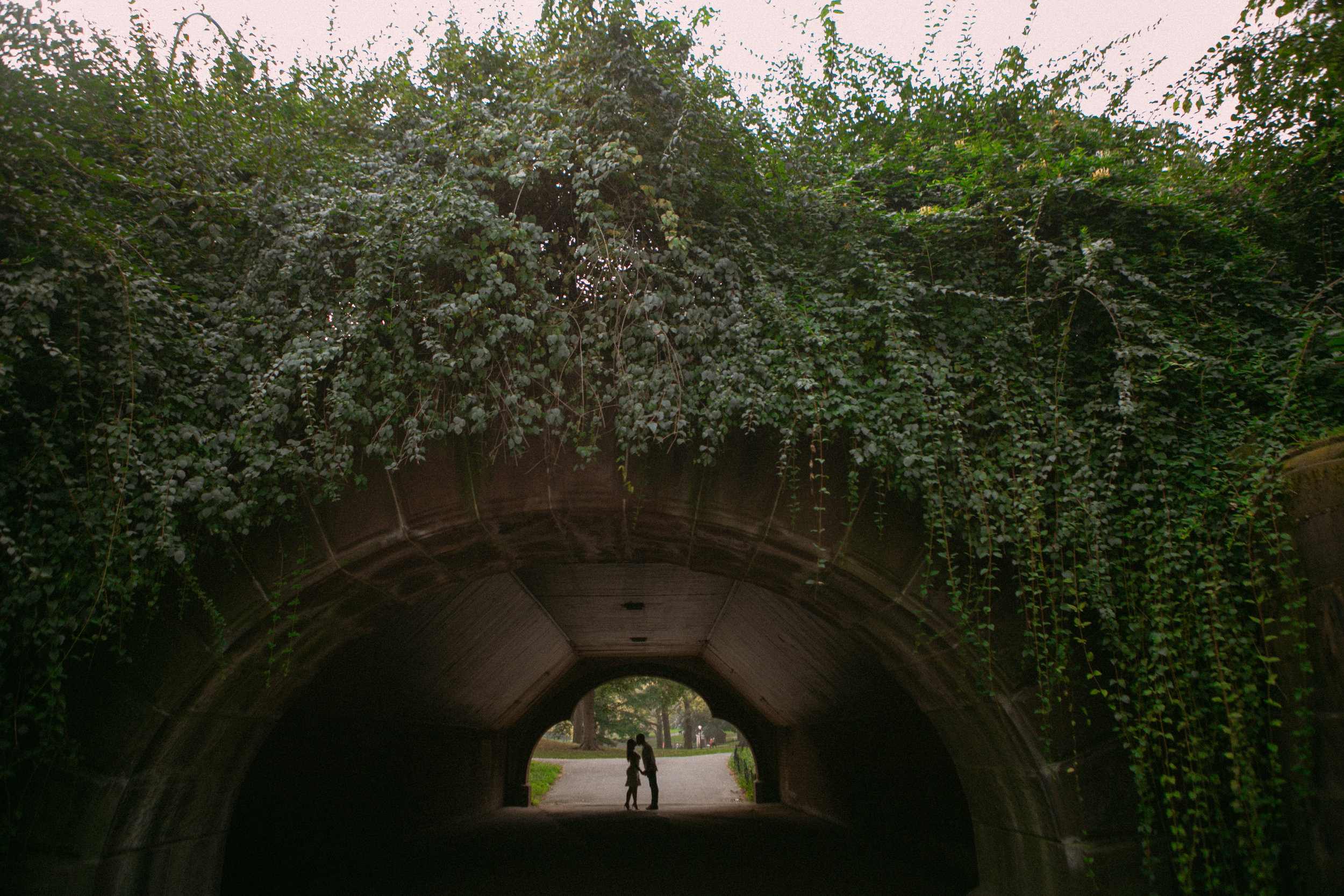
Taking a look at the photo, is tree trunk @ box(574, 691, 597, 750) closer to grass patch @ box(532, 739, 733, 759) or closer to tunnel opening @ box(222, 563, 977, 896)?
grass patch @ box(532, 739, 733, 759)

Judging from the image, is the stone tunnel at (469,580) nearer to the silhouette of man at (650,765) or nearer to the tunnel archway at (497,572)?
the tunnel archway at (497,572)

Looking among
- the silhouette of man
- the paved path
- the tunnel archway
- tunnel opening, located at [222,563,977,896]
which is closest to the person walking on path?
the silhouette of man

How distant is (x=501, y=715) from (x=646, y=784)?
858 centimetres

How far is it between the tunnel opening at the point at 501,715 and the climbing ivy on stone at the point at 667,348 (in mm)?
1214

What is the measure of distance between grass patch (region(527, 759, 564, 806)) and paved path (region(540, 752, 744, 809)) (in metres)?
0.16

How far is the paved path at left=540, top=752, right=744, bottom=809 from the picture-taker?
53.5ft

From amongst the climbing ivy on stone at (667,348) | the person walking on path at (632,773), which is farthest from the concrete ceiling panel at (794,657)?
the person walking on path at (632,773)

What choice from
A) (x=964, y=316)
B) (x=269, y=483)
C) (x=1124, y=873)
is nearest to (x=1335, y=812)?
(x=1124, y=873)

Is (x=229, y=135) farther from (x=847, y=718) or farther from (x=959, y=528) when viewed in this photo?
(x=847, y=718)

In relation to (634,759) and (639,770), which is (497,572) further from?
(639,770)

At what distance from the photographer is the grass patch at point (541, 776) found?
16.8 metres

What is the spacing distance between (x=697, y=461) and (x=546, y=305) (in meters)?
1.00

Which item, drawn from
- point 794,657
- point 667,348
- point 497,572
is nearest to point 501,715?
point 794,657

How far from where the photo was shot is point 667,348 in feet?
11.4
